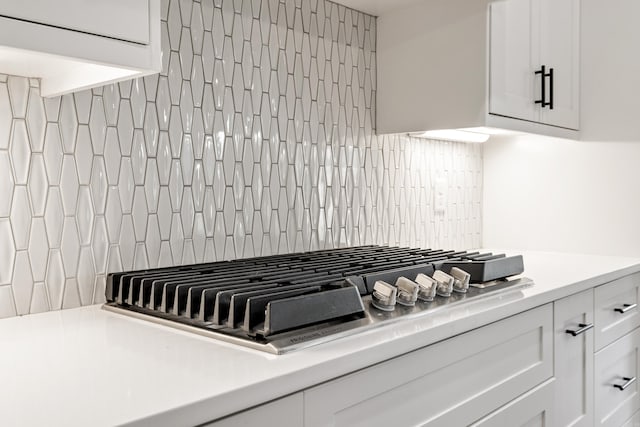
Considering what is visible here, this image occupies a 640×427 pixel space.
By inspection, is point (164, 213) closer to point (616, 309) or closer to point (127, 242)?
point (127, 242)

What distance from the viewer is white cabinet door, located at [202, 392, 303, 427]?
795 millimetres

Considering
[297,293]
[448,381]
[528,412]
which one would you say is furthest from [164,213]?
[528,412]

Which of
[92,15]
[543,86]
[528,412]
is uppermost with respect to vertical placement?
[543,86]

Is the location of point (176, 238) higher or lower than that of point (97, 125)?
lower

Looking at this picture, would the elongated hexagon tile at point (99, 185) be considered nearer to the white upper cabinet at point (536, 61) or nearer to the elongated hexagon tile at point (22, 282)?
the elongated hexagon tile at point (22, 282)

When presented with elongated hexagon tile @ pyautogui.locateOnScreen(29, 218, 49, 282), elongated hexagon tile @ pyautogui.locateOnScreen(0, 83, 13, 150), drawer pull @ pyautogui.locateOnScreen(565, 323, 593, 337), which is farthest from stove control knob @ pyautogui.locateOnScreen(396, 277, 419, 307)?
elongated hexagon tile @ pyautogui.locateOnScreen(0, 83, 13, 150)

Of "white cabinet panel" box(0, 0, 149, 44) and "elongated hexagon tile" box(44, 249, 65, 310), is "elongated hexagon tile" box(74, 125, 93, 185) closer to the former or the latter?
"elongated hexagon tile" box(44, 249, 65, 310)

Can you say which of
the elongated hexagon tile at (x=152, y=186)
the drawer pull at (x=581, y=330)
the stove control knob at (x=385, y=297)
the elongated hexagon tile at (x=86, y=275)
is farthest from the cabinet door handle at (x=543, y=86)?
the elongated hexagon tile at (x=86, y=275)

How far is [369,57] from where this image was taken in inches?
85.7

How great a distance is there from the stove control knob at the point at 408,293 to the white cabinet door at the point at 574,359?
560 millimetres

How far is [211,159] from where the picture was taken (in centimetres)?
163

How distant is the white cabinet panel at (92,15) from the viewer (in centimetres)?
92

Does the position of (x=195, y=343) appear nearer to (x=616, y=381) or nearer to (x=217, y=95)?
(x=217, y=95)

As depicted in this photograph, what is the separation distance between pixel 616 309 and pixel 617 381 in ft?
0.84
